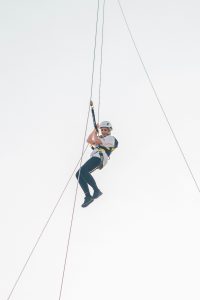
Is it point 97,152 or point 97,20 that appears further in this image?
point 97,20

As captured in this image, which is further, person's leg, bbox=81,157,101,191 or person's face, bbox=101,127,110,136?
person's face, bbox=101,127,110,136

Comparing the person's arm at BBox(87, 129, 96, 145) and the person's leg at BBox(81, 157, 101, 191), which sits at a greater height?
the person's arm at BBox(87, 129, 96, 145)

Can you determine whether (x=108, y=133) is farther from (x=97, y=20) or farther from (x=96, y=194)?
(x=97, y=20)

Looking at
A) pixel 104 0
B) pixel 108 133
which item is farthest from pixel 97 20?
pixel 108 133

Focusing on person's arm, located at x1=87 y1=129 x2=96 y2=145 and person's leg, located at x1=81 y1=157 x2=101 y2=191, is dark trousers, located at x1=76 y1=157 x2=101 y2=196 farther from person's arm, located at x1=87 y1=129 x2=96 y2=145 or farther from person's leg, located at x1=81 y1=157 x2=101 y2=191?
person's arm, located at x1=87 y1=129 x2=96 y2=145

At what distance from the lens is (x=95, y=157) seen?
870 centimetres

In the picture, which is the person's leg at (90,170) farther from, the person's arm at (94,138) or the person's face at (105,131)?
the person's face at (105,131)

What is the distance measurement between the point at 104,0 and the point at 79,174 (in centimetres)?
488

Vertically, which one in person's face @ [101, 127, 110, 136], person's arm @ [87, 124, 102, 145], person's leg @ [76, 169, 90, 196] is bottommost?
person's leg @ [76, 169, 90, 196]

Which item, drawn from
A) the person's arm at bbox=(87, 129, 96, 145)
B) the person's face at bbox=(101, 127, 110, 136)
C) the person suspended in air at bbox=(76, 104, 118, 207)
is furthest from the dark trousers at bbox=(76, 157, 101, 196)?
the person's face at bbox=(101, 127, 110, 136)

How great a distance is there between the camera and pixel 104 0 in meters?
11.3

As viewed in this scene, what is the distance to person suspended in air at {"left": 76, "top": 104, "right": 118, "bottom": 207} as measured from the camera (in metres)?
8.48

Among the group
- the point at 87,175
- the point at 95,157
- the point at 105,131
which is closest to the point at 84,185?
A: the point at 87,175

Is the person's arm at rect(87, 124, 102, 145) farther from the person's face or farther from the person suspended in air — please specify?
the person's face
